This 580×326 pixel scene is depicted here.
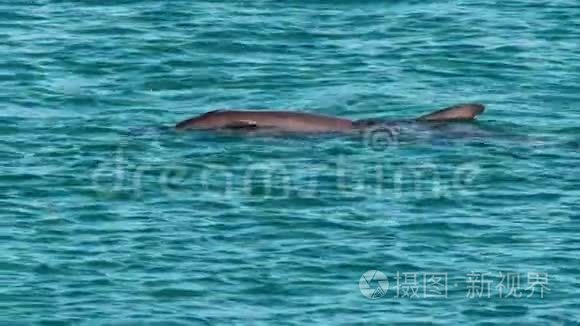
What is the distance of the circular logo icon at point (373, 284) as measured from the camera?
653 inches

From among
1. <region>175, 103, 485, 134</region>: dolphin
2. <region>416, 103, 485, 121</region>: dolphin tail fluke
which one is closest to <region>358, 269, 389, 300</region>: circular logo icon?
<region>175, 103, 485, 134</region>: dolphin

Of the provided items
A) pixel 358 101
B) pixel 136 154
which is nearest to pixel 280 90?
pixel 358 101

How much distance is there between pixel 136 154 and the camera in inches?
842

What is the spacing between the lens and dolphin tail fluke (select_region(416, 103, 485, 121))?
897 inches

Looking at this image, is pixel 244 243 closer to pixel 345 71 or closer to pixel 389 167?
pixel 389 167

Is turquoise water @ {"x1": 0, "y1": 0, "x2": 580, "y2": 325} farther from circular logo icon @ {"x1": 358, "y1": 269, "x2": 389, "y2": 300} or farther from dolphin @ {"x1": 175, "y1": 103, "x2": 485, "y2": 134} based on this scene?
dolphin @ {"x1": 175, "y1": 103, "x2": 485, "y2": 134}

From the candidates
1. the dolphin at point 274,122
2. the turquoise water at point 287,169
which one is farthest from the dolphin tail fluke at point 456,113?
the turquoise water at point 287,169

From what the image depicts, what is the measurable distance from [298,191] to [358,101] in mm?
5089

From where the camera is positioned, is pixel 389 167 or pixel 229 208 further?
pixel 389 167

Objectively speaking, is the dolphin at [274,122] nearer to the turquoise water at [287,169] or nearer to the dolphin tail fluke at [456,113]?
the dolphin tail fluke at [456,113]

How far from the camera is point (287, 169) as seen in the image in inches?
814

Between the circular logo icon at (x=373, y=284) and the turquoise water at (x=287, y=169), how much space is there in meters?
0.03

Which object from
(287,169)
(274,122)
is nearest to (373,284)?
(287,169)

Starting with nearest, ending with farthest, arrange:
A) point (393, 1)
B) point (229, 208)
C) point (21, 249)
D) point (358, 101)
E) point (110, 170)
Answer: point (21, 249) → point (229, 208) → point (110, 170) → point (358, 101) → point (393, 1)
